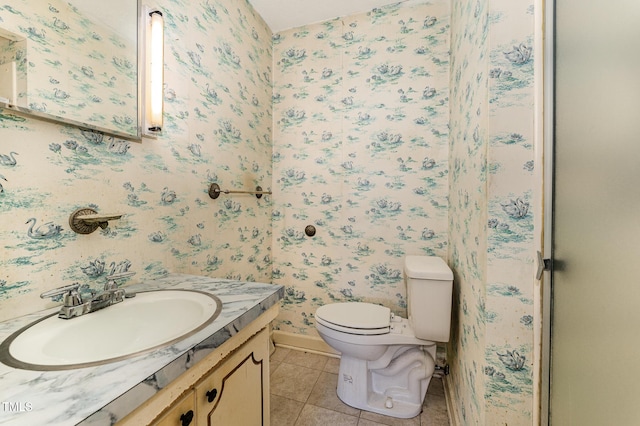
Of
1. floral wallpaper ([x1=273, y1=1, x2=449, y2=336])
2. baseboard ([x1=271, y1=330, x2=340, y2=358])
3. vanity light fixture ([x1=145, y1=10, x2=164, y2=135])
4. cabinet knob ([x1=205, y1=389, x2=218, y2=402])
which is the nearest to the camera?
cabinet knob ([x1=205, y1=389, x2=218, y2=402])

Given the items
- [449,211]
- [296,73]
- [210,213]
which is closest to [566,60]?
[449,211]

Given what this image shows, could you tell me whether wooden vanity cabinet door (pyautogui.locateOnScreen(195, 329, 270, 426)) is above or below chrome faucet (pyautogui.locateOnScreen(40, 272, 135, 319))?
below

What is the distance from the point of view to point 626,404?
0.48 m

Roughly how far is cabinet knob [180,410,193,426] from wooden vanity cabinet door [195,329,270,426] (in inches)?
1.1

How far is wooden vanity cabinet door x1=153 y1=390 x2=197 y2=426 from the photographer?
0.53m

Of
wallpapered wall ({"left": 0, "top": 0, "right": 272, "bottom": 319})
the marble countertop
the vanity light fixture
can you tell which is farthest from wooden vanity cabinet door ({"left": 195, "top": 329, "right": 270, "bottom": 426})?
the vanity light fixture

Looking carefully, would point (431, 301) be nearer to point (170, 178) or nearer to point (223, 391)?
point (223, 391)

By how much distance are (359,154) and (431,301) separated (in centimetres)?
108

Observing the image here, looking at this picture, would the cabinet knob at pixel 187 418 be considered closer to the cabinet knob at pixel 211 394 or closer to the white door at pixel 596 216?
the cabinet knob at pixel 211 394

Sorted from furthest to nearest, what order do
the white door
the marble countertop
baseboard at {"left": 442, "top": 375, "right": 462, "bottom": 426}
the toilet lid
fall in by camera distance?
the toilet lid, baseboard at {"left": 442, "top": 375, "right": 462, "bottom": 426}, the white door, the marble countertop

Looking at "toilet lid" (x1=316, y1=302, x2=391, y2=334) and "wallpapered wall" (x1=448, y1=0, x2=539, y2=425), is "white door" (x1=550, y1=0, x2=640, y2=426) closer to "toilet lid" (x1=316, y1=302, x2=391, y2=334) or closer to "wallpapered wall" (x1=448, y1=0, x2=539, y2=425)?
"wallpapered wall" (x1=448, y1=0, x2=539, y2=425)

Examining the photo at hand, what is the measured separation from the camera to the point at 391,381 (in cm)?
151

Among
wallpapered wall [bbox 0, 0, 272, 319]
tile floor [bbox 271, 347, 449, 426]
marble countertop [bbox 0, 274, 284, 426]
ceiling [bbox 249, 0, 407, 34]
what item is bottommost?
tile floor [bbox 271, 347, 449, 426]

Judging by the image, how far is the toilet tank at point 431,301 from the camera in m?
1.33
